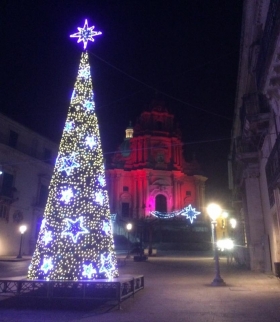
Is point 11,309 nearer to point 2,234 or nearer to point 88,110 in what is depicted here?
point 88,110

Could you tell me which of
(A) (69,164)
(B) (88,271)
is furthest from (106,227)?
(A) (69,164)

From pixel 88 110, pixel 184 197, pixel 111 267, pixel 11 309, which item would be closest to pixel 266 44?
pixel 88 110

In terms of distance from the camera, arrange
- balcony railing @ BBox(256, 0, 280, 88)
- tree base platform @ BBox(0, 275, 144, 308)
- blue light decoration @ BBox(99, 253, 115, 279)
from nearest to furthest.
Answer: balcony railing @ BBox(256, 0, 280, 88), tree base platform @ BBox(0, 275, 144, 308), blue light decoration @ BBox(99, 253, 115, 279)

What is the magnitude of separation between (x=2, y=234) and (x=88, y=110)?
2086 cm

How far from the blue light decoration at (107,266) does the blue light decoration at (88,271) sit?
19 centimetres

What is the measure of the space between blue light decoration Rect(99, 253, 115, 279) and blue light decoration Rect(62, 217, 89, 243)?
833 mm

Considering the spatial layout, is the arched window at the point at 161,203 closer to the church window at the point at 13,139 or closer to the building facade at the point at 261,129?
the church window at the point at 13,139

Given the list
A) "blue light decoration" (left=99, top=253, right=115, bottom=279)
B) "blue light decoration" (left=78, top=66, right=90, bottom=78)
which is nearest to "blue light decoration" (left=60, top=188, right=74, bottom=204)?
"blue light decoration" (left=99, top=253, right=115, bottom=279)

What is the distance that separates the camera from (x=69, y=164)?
873cm

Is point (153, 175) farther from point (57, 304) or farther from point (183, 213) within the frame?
point (57, 304)

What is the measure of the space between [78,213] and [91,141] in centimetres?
215

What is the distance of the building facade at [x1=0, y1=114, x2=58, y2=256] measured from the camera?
86.5ft

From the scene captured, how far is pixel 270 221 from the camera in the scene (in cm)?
1365

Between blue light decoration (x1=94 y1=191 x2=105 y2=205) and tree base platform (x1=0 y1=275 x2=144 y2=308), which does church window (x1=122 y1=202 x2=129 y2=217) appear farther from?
tree base platform (x1=0 y1=275 x2=144 y2=308)
